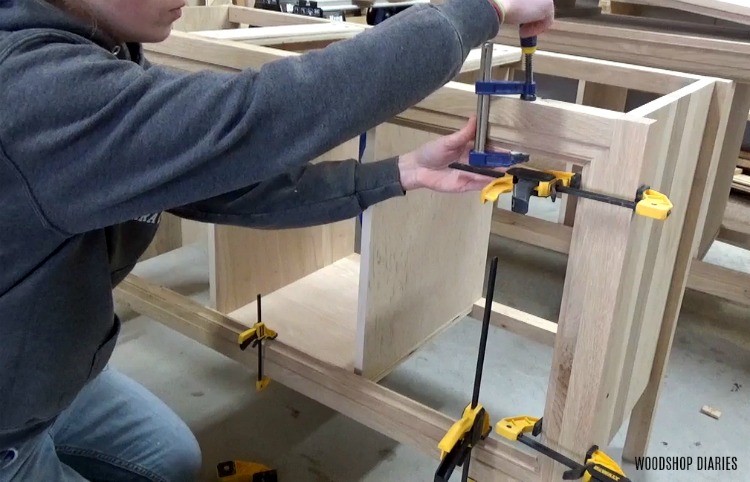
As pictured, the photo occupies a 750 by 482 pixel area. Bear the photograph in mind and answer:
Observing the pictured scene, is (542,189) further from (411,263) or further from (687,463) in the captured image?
(687,463)

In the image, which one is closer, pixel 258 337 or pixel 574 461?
pixel 574 461

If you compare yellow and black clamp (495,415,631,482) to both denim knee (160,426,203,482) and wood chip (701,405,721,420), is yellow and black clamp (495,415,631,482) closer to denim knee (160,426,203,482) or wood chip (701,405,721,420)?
denim knee (160,426,203,482)

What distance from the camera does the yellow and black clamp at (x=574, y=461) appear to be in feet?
2.74

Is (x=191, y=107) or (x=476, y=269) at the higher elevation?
(x=191, y=107)

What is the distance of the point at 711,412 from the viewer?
158 centimetres

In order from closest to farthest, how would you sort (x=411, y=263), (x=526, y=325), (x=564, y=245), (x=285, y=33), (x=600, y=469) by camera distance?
(x=600, y=469)
(x=411, y=263)
(x=285, y=33)
(x=526, y=325)
(x=564, y=245)

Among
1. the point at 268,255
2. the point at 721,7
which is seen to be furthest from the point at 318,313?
the point at 721,7

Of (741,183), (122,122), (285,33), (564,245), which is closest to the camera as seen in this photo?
(122,122)

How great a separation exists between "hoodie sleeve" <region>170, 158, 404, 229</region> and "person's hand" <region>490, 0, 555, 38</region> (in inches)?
10.4

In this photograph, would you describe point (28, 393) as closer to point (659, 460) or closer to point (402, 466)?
point (402, 466)

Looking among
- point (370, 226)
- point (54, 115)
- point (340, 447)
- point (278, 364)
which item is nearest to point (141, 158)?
point (54, 115)

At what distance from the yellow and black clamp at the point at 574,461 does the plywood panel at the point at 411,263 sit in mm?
345

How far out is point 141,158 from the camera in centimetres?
64

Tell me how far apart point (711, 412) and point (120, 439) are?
1291 mm
